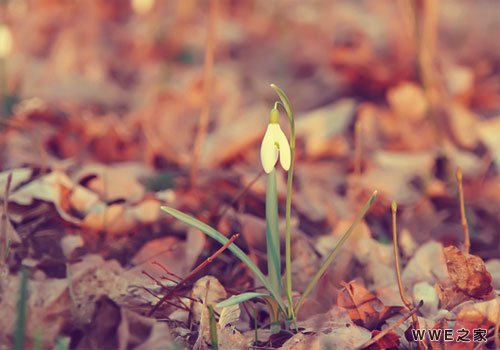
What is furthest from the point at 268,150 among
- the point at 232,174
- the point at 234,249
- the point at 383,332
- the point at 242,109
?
the point at 242,109

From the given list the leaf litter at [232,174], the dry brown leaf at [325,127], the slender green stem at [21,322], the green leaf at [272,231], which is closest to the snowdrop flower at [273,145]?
the green leaf at [272,231]

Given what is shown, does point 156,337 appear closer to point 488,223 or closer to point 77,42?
point 488,223

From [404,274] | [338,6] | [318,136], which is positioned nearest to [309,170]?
[318,136]

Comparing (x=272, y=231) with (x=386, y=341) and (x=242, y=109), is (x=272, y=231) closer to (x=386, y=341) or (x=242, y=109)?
(x=386, y=341)

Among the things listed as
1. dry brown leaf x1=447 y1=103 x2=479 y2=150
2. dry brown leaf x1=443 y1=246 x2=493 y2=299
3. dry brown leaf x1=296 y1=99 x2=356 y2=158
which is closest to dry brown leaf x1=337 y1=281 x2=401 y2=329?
dry brown leaf x1=443 y1=246 x2=493 y2=299

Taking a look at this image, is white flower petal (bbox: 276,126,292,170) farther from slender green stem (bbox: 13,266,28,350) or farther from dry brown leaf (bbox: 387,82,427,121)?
dry brown leaf (bbox: 387,82,427,121)
